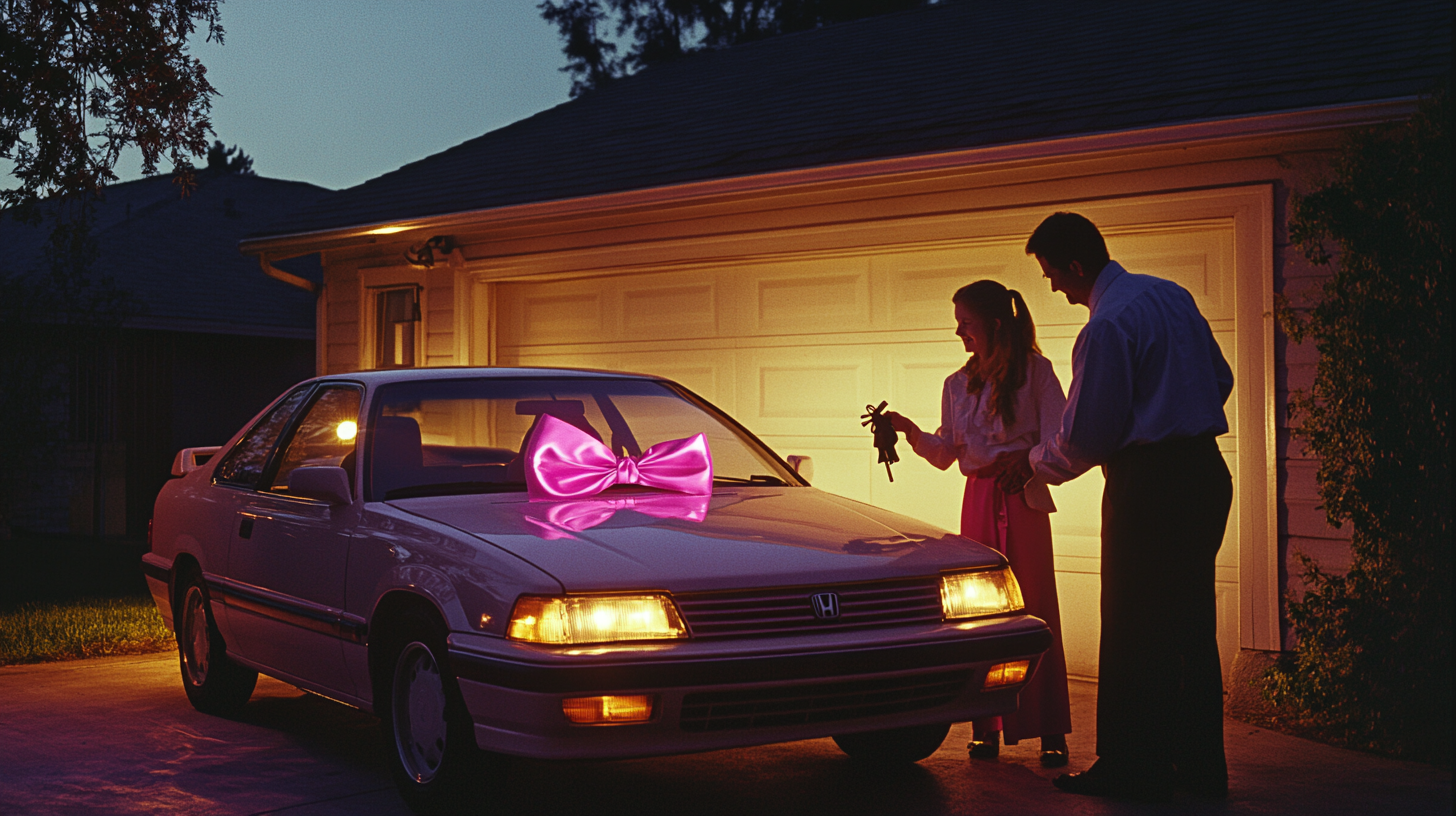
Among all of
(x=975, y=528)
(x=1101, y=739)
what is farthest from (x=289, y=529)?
(x=1101, y=739)

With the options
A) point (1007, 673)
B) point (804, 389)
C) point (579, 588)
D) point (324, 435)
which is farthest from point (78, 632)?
point (1007, 673)

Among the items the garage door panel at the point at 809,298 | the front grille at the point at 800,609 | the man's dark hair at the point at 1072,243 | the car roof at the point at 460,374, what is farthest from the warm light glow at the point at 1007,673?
the garage door panel at the point at 809,298

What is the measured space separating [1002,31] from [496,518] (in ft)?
24.2

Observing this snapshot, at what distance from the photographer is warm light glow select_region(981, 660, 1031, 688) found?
4.48 meters

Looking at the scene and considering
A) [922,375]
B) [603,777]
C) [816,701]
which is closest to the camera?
[816,701]

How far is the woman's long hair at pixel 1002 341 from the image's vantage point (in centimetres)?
542

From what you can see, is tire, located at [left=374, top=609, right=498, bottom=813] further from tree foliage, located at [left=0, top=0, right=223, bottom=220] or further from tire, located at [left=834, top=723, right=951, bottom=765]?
tree foliage, located at [left=0, top=0, right=223, bottom=220]

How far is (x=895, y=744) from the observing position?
526 cm

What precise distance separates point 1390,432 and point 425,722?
12.3 feet

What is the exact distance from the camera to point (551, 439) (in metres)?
5.06

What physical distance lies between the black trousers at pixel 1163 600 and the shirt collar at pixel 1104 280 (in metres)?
0.55

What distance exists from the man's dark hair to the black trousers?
683 millimetres

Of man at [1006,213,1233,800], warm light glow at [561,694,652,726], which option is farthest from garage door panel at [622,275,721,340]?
warm light glow at [561,694,652,726]

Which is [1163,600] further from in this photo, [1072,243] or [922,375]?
[922,375]
